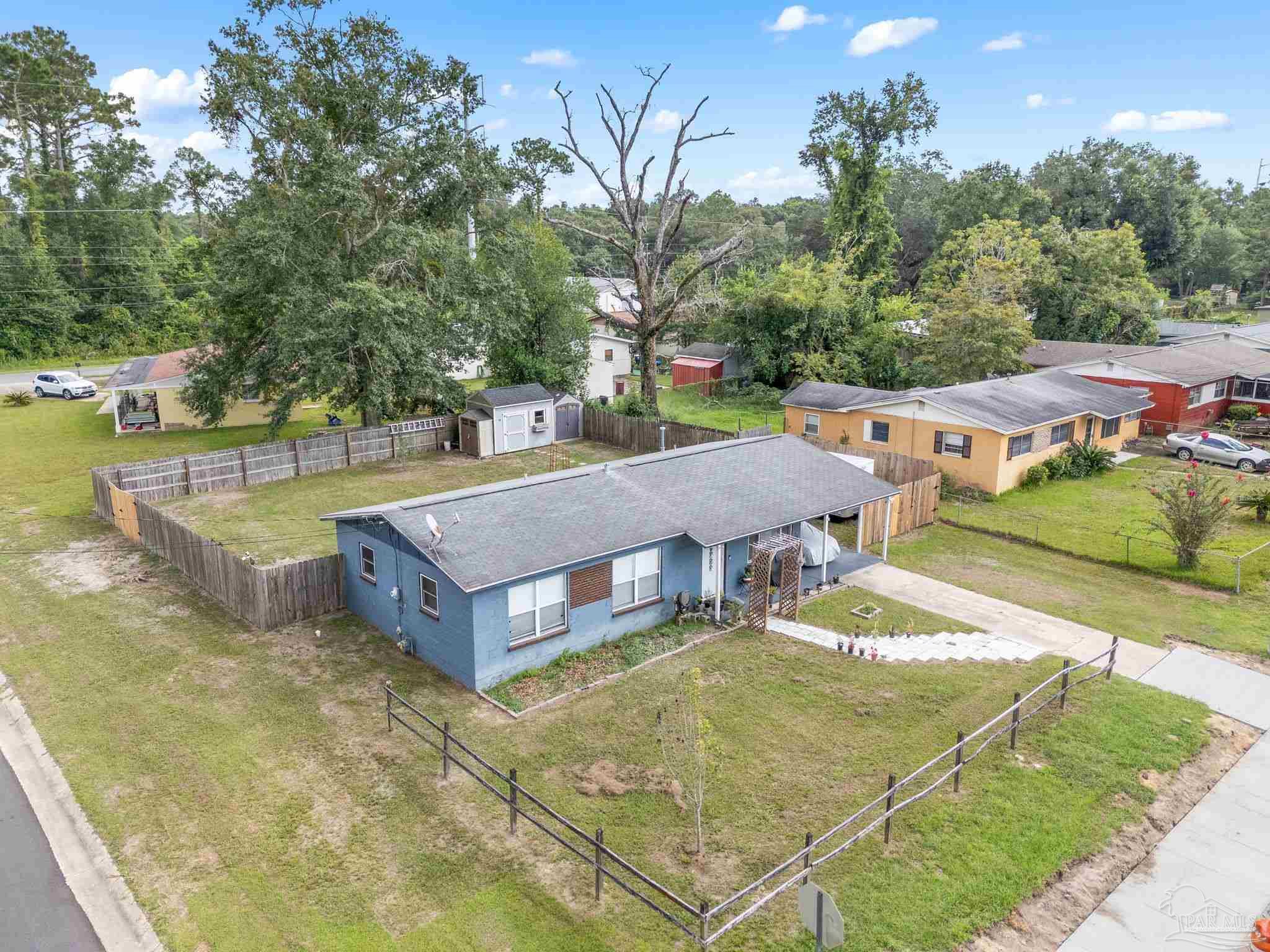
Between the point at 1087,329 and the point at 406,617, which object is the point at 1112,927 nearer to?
the point at 406,617

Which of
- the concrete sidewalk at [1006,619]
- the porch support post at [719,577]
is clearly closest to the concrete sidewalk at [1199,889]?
the concrete sidewalk at [1006,619]

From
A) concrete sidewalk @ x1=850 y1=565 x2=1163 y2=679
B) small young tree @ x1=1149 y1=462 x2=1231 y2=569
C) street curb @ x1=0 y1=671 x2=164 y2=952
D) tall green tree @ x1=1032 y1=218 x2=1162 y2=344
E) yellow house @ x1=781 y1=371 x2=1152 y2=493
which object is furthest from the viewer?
tall green tree @ x1=1032 y1=218 x2=1162 y2=344

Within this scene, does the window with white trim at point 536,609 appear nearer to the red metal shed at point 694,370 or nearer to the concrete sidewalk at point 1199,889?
the concrete sidewalk at point 1199,889

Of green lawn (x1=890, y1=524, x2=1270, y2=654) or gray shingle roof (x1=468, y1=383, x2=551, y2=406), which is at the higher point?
gray shingle roof (x1=468, y1=383, x2=551, y2=406)

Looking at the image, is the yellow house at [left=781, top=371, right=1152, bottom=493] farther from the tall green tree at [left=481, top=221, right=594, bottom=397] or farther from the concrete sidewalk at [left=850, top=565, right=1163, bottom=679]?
the tall green tree at [left=481, top=221, right=594, bottom=397]

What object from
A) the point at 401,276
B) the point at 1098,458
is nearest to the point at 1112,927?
the point at 1098,458

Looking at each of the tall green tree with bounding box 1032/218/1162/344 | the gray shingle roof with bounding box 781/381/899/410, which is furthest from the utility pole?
the tall green tree with bounding box 1032/218/1162/344

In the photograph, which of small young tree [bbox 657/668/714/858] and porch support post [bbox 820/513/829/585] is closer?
small young tree [bbox 657/668/714/858]
